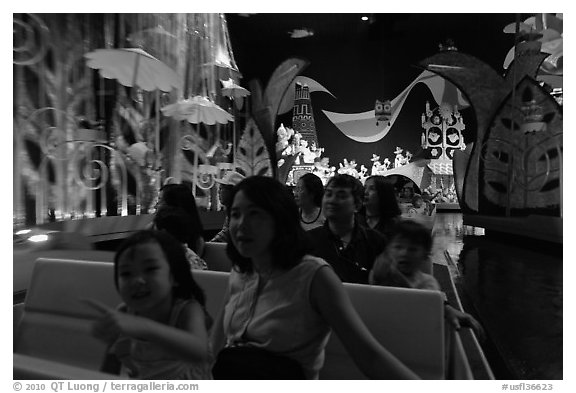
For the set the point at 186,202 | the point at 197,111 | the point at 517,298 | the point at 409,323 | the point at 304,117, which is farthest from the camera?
the point at 304,117

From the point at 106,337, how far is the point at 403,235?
800mm

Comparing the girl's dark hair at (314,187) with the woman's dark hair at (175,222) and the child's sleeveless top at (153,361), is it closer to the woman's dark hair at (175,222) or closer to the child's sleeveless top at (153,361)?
the woman's dark hair at (175,222)

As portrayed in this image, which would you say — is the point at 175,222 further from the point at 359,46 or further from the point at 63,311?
the point at 359,46

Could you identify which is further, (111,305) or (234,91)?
(234,91)

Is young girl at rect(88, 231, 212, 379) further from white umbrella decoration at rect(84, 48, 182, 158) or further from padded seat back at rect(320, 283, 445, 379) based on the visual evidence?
white umbrella decoration at rect(84, 48, 182, 158)

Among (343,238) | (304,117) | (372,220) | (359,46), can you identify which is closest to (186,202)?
(343,238)

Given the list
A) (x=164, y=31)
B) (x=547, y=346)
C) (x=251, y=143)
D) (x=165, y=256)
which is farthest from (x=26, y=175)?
(x=547, y=346)

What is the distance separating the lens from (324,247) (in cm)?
157

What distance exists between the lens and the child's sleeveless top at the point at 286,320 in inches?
36.8

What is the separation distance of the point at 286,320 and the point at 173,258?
Answer: 0.89 feet

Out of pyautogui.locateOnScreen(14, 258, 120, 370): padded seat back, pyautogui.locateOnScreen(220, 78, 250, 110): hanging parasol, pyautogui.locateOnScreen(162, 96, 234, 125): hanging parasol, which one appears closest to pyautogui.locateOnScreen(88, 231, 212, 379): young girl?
pyautogui.locateOnScreen(14, 258, 120, 370): padded seat back

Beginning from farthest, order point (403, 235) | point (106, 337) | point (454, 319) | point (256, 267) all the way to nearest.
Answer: point (403, 235) → point (454, 319) → point (256, 267) → point (106, 337)

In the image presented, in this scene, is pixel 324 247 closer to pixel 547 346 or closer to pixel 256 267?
pixel 256 267

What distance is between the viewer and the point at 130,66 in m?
1.90
